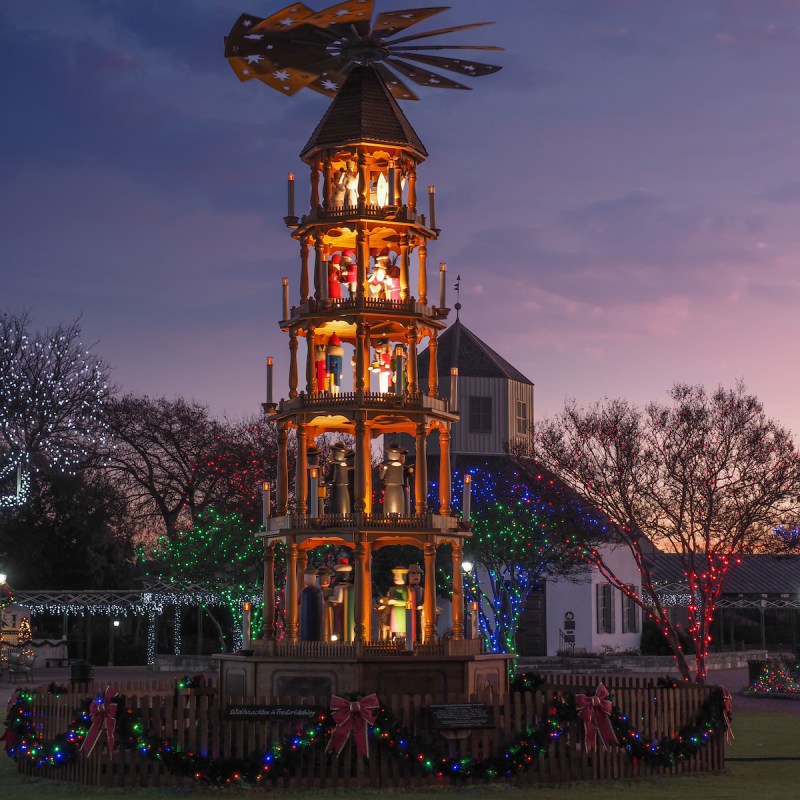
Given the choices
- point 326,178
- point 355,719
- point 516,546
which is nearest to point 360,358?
point 326,178

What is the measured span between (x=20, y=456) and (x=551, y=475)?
1039 inches

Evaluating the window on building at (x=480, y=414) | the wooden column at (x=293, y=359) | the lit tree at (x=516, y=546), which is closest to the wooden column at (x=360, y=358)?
the wooden column at (x=293, y=359)

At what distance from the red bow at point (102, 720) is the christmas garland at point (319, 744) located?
0.09 meters

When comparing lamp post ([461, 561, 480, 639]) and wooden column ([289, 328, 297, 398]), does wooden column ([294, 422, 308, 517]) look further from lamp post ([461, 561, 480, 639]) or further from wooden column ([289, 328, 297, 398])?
lamp post ([461, 561, 480, 639])

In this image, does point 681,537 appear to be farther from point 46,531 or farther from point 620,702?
point 46,531

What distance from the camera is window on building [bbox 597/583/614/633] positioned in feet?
188

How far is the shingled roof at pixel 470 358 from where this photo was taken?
62.5 m

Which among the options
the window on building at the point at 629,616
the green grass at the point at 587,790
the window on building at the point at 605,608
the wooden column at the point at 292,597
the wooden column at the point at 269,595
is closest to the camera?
the green grass at the point at 587,790

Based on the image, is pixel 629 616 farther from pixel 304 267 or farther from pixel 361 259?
pixel 361 259

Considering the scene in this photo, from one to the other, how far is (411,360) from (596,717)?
6389 mm

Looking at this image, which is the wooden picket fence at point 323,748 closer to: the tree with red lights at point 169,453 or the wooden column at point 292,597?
the wooden column at point 292,597

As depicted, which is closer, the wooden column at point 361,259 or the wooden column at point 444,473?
the wooden column at point 361,259

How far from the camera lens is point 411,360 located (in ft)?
72.2

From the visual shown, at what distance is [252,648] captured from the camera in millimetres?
21125
